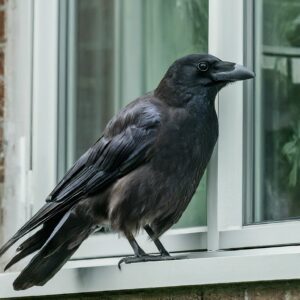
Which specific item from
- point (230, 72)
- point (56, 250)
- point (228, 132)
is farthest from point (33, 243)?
point (230, 72)

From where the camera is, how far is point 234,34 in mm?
4680

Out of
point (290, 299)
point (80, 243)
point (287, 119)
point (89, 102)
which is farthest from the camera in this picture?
point (89, 102)

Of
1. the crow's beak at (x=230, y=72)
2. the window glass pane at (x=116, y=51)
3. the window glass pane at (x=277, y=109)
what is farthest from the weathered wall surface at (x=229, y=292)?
the window glass pane at (x=116, y=51)

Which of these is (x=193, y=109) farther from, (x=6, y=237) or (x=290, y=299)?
(x=6, y=237)

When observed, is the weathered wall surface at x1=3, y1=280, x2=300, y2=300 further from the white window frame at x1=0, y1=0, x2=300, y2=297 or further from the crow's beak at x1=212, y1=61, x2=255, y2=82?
the crow's beak at x1=212, y1=61, x2=255, y2=82

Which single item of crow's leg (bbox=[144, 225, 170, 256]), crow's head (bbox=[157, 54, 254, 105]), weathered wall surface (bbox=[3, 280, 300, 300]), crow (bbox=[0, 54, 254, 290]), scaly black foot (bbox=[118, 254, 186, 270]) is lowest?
weathered wall surface (bbox=[3, 280, 300, 300])

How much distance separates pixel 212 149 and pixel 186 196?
190mm

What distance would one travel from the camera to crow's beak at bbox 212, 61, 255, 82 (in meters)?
4.50

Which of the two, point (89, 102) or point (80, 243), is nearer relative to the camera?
point (80, 243)

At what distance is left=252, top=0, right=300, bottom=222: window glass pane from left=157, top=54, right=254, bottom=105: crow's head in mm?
145

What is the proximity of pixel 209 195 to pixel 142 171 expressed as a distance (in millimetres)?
250

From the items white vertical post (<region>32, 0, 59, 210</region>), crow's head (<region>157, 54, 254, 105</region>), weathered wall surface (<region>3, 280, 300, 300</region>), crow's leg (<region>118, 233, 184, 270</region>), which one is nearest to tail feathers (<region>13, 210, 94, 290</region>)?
crow's leg (<region>118, 233, 184, 270</region>)

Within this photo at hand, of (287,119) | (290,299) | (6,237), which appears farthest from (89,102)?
(290,299)

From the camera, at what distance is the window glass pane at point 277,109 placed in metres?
4.56
